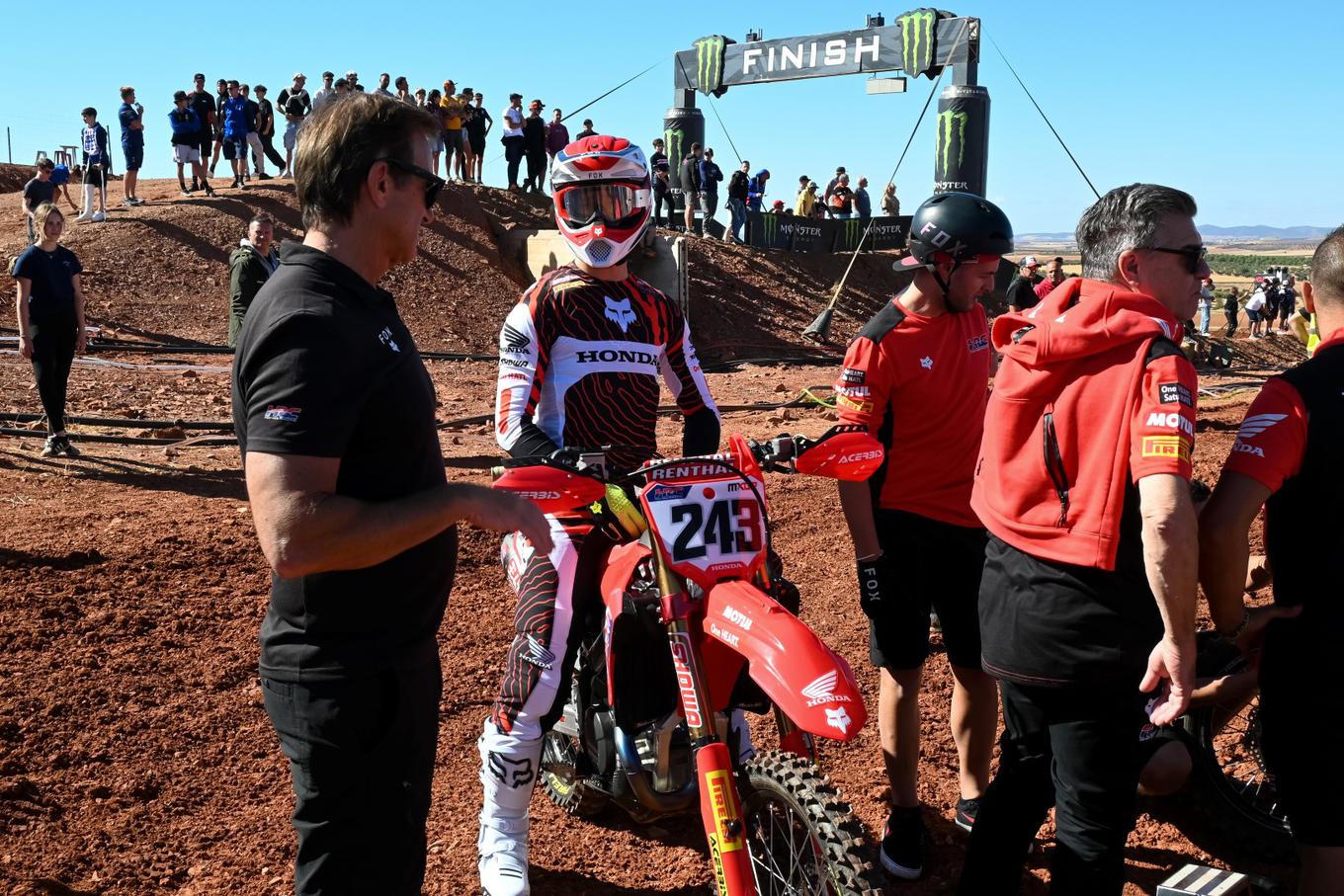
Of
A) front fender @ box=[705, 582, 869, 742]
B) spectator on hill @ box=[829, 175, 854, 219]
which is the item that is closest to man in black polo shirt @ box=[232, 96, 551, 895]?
front fender @ box=[705, 582, 869, 742]

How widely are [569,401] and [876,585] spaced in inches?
49.9

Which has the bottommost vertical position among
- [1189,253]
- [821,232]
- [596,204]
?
[1189,253]

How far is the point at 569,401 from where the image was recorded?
13.2ft

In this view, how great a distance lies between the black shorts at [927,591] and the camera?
158 inches

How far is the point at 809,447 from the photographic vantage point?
11.3 ft

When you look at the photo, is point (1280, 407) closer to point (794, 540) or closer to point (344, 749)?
point (344, 749)

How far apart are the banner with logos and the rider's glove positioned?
76.7 feet

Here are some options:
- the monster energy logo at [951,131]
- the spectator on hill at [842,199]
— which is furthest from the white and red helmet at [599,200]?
the spectator on hill at [842,199]

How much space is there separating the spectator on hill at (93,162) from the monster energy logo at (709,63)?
13.8 metres

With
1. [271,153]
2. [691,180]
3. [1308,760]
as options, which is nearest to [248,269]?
[1308,760]

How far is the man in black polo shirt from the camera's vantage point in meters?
2.18

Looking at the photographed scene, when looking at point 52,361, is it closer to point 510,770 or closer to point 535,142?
point 510,770

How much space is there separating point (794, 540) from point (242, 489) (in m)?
4.38

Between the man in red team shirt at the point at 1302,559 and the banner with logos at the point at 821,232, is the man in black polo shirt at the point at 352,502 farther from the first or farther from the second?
the banner with logos at the point at 821,232
